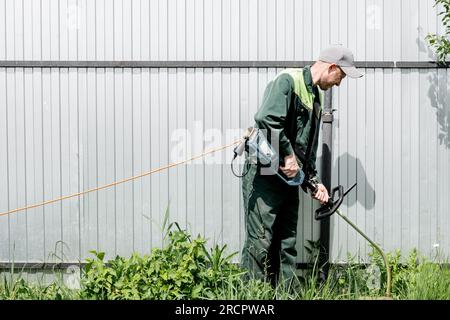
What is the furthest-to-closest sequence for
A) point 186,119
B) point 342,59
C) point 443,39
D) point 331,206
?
1. point 186,119
2. point 443,39
3. point 331,206
4. point 342,59

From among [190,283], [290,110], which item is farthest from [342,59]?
[190,283]

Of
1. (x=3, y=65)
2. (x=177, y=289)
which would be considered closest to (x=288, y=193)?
(x=177, y=289)

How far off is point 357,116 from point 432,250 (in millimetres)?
1131

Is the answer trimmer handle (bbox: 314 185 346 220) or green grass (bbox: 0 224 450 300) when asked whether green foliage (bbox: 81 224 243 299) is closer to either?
green grass (bbox: 0 224 450 300)

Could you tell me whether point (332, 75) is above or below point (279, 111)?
above

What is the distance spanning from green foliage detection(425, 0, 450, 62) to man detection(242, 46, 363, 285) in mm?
772

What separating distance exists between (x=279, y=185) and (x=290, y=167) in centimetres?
19

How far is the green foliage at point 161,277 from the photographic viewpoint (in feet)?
14.0

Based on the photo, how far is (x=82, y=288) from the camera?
14.2 feet

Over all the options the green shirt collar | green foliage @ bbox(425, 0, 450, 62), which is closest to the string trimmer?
the green shirt collar

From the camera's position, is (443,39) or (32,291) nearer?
(32,291)

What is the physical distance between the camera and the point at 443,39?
4.91 m

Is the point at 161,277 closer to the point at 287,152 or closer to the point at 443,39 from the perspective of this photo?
the point at 287,152

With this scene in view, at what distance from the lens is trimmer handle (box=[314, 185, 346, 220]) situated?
4.54 m
